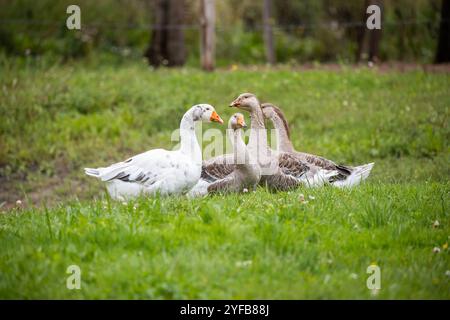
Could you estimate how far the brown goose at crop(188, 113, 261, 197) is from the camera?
795 centimetres

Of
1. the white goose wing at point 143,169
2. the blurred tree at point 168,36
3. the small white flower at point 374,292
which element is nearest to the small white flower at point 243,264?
the small white flower at point 374,292

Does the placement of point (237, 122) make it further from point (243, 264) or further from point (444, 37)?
point (444, 37)

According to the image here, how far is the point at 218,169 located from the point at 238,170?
72 cm

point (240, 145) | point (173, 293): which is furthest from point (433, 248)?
point (240, 145)

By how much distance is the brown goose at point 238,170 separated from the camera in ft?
26.1

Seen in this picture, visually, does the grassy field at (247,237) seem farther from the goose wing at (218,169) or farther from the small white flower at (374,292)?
the goose wing at (218,169)

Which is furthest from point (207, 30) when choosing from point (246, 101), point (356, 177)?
point (356, 177)

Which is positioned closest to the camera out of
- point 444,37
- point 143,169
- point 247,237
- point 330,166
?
point 247,237

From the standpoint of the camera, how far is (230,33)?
2139cm

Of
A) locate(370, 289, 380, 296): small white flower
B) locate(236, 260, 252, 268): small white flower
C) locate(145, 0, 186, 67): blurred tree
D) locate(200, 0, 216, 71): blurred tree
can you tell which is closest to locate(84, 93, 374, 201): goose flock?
locate(236, 260, 252, 268): small white flower

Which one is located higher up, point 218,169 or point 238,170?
point 238,170

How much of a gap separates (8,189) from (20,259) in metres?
6.25

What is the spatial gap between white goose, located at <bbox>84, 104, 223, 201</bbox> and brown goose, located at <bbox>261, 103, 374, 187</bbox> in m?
1.53
